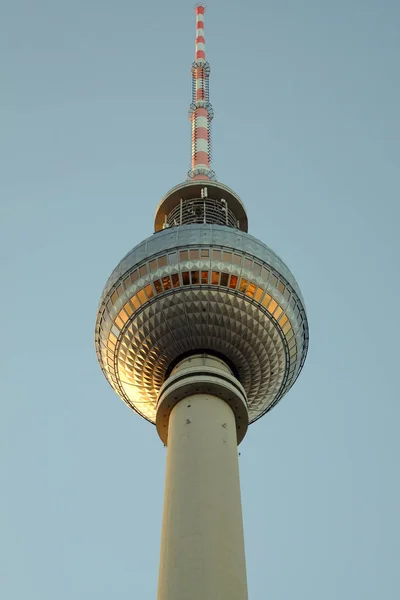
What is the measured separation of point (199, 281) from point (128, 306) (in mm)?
3703

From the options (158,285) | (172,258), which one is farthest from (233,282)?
(158,285)

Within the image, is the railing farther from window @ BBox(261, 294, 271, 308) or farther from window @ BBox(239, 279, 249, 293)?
window @ BBox(261, 294, 271, 308)

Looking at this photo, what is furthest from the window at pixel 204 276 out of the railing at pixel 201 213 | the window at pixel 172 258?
the railing at pixel 201 213

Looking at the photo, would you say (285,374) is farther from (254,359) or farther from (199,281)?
(199,281)

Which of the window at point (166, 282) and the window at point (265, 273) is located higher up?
the window at point (265, 273)

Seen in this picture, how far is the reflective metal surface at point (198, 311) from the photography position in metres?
34.7

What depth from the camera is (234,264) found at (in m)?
35.5

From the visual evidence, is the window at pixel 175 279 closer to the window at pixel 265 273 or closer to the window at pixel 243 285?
the window at pixel 243 285

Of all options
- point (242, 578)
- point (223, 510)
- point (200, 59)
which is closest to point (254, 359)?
point (223, 510)

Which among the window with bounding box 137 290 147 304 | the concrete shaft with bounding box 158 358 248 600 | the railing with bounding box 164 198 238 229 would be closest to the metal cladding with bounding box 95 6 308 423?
the window with bounding box 137 290 147 304

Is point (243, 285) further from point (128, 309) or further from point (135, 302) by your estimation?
point (128, 309)

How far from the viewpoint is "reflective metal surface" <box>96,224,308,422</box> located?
1364 inches

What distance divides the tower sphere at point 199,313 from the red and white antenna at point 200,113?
38.7ft

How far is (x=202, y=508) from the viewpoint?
27.9 m
